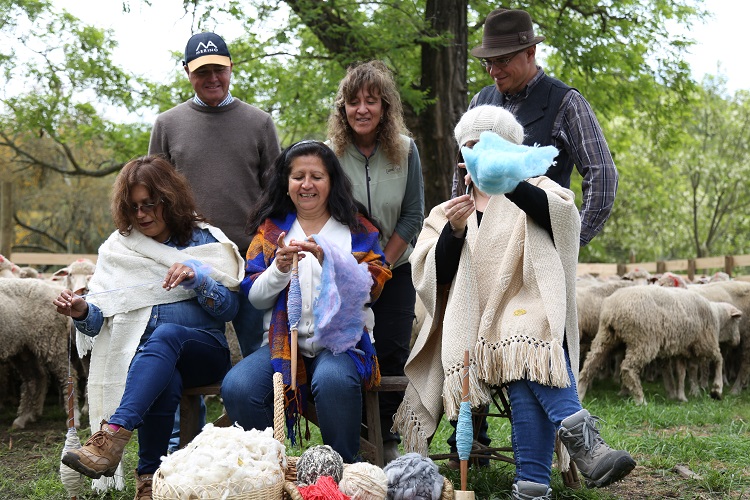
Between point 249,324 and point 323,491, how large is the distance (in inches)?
55.4

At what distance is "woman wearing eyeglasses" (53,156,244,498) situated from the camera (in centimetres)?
383

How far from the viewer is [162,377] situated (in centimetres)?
364

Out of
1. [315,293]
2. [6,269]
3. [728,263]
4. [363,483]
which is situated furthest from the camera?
[728,263]

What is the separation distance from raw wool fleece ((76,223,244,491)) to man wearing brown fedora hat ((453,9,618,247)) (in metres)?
1.27

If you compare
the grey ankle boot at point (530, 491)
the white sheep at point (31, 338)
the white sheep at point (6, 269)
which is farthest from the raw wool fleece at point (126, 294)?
the white sheep at point (6, 269)

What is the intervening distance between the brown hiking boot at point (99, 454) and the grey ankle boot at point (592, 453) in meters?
1.79

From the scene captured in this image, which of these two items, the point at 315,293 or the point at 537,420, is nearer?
the point at 537,420

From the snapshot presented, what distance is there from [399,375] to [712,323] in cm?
587

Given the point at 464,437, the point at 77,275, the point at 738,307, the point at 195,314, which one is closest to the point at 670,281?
the point at 738,307

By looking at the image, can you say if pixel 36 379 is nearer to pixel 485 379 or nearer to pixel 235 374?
pixel 235 374

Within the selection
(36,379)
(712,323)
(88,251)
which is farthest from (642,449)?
(88,251)

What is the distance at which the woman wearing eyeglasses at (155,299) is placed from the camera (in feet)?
12.6

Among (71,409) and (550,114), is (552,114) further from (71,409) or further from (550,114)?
(71,409)

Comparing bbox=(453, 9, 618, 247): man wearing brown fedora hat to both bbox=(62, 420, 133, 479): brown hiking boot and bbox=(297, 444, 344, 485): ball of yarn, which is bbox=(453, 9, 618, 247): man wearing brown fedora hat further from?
bbox=(62, 420, 133, 479): brown hiking boot
